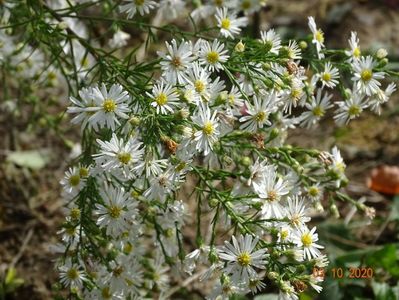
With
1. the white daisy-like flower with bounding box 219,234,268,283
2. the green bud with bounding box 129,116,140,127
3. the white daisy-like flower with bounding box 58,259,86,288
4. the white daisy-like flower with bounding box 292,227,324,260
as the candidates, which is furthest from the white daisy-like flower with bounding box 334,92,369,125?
the white daisy-like flower with bounding box 58,259,86,288

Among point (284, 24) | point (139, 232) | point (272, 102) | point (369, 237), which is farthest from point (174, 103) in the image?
point (284, 24)

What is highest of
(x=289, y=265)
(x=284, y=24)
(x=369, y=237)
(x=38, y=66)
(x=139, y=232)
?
(x=284, y=24)

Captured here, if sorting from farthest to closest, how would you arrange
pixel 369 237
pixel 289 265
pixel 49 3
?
pixel 369 237 < pixel 49 3 < pixel 289 265

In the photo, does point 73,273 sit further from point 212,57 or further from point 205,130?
point 212,57

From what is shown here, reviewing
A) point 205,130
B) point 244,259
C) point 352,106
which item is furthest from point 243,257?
point 352,106

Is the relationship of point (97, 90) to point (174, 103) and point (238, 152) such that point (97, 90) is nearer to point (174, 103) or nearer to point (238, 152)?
point (174, 103)

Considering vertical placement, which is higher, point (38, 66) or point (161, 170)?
point (38, 66)

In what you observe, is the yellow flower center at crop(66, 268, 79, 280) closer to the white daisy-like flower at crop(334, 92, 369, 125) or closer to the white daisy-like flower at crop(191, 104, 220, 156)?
the white daisy-like flower at crop(191, 104, 220, 156)
